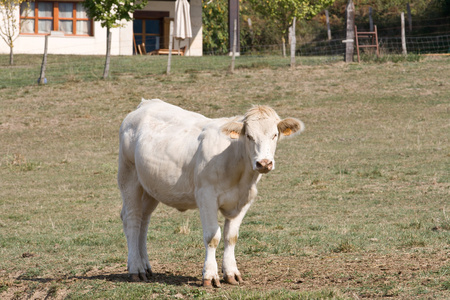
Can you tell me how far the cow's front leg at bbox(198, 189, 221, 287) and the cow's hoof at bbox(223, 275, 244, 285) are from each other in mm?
238

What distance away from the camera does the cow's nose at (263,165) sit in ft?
22.2

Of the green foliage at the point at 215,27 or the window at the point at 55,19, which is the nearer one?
the window at the point at 55,19

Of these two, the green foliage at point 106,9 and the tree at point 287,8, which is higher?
the tree at point 287,8

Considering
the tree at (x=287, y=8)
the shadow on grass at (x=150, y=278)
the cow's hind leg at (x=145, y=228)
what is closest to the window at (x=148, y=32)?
the tree at (x=287, y=8)

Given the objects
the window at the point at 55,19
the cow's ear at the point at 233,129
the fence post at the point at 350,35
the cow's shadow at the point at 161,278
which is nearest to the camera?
the cow's ear at the point at 233,129

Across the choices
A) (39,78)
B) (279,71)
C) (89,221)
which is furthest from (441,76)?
(89,221)

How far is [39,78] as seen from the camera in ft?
89.6

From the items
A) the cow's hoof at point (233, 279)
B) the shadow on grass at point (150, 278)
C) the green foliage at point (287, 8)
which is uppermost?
the green foliage at point (287, 8)

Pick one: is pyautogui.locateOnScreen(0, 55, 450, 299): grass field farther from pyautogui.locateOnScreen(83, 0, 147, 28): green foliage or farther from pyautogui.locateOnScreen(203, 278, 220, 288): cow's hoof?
pyautogui.locateOnScreen(83, 0, 147, 28): green foliage

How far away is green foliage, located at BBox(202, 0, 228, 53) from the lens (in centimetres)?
4934

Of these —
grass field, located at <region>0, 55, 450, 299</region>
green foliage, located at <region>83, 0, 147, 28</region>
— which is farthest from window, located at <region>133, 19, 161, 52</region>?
green foliage, located at <region>83, 0, 147, 28</region>

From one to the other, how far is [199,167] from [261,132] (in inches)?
33.7

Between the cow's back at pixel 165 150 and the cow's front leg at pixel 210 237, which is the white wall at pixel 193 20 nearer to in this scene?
the cow's back at pixel 165 150

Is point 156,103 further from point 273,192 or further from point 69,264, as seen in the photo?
point 273,192
